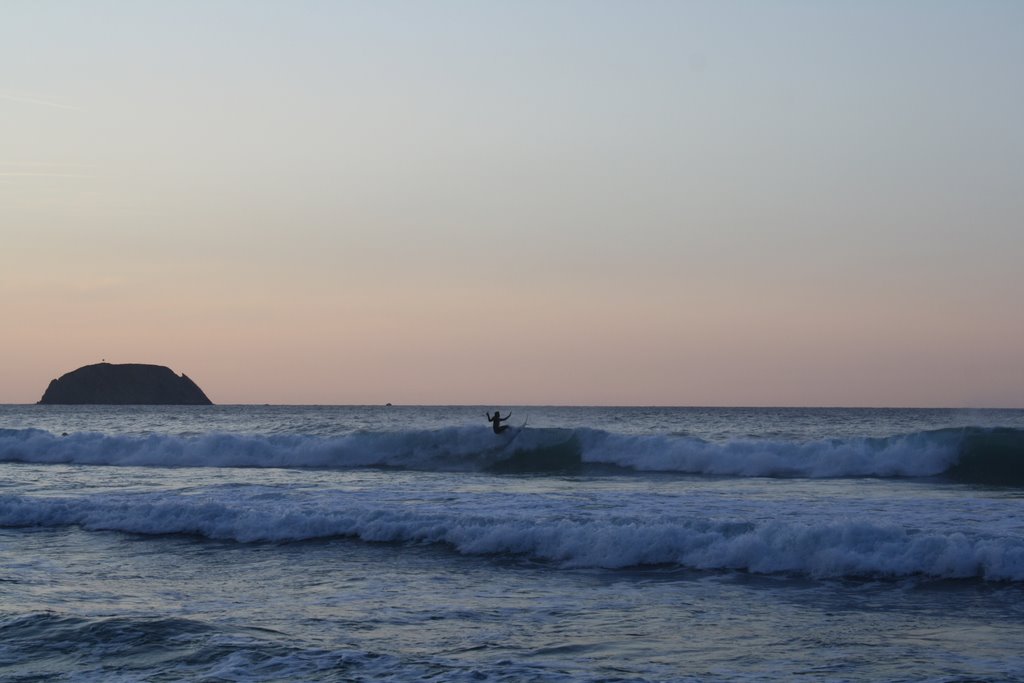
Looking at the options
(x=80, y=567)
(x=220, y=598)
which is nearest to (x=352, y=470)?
(x=80, y=567)

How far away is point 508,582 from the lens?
41.6 feet

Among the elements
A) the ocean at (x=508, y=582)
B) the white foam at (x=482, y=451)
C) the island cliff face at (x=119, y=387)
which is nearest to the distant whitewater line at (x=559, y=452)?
the white foam at (x=482, y=451)

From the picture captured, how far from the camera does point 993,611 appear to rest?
1080 centimetres

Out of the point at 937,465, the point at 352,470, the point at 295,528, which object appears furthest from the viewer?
the point at 352,470

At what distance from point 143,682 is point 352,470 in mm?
24240

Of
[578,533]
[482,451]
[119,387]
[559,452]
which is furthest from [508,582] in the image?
[119,387]

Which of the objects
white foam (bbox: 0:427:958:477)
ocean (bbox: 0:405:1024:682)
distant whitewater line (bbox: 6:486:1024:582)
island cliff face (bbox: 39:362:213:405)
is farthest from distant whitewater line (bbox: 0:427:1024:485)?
island cliff face (bbox: 39:362:213:405)

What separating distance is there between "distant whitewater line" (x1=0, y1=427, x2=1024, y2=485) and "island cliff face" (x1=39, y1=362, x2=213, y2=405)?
129 m

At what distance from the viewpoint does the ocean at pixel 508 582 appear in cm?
880

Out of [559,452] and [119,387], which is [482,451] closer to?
[559,452]

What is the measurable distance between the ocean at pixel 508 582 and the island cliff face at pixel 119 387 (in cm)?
14715

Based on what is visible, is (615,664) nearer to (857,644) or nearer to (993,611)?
(857,644)

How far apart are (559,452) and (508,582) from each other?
22639 mm

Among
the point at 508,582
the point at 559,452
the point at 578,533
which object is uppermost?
the point at 559,452
